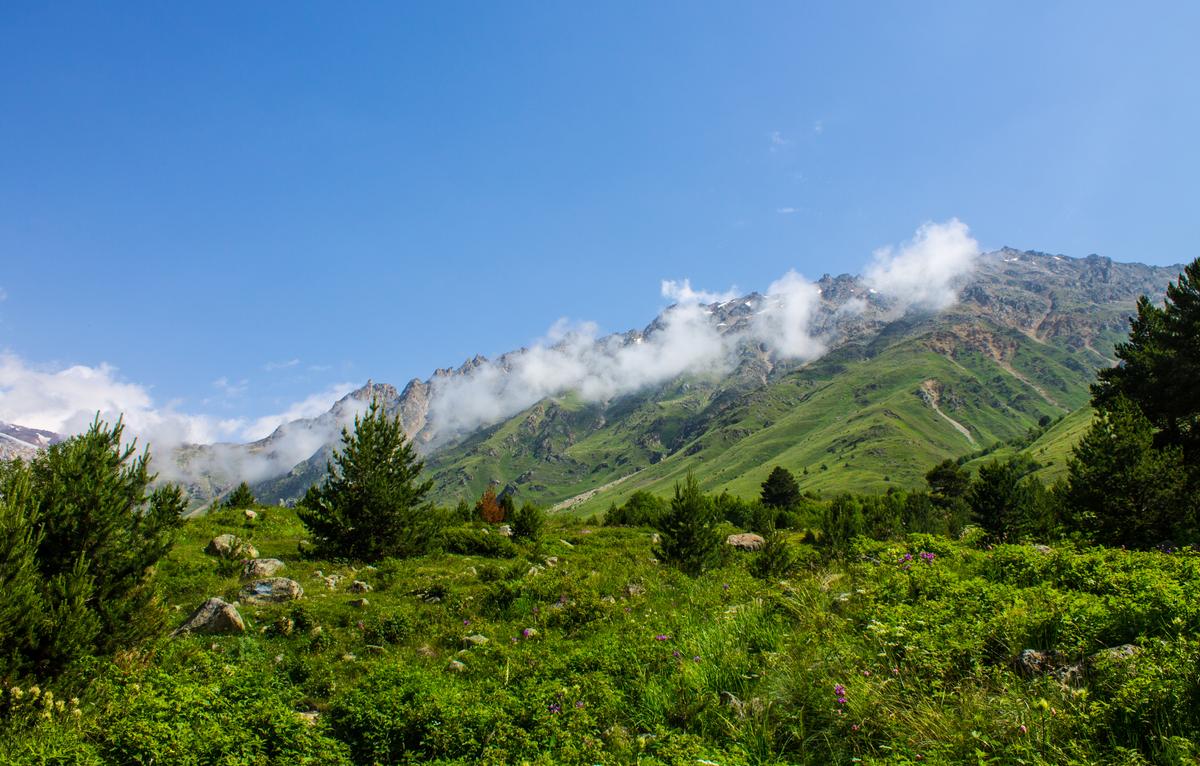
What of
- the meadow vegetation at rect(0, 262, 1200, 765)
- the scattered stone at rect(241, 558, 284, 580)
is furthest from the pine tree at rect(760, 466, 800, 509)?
the scattered stone at rect(241, 558, 284, 580)

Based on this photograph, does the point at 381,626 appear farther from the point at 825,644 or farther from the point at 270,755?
the point at 825,644

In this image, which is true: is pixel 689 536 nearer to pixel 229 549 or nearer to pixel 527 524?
pixel 527 524

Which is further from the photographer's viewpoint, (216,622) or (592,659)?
(216,622)

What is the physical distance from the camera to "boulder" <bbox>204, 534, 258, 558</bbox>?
21891 mm

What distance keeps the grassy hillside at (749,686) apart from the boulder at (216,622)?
0.82 m

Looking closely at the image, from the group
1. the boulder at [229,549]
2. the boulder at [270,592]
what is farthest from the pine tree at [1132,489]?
the boulder at [229,549]

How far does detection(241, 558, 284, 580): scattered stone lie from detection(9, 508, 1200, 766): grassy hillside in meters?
7.97

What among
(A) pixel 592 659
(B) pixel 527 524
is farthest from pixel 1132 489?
(A) pixel 592 659

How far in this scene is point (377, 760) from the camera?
6996 millimetres

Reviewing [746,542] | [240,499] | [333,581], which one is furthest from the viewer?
[746,542]

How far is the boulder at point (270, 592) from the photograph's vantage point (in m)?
16.7

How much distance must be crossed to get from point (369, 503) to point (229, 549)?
527cm

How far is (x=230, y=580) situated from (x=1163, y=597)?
2291 cm

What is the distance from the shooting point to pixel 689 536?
84.1 ft
